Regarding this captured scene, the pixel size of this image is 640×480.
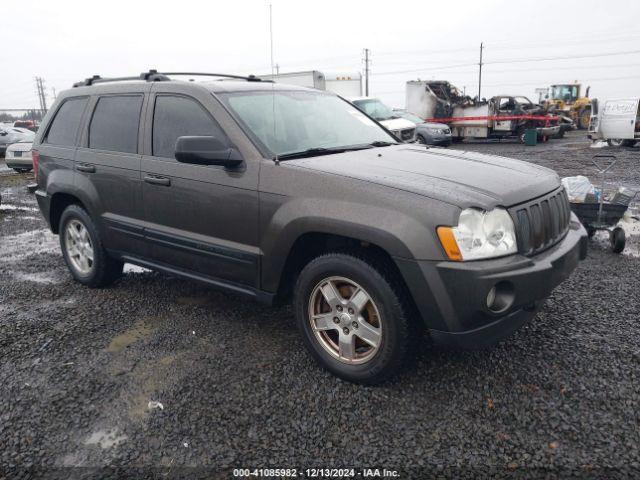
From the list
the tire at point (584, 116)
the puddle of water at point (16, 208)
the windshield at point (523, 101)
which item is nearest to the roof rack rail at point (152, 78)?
the puddle of water at point (16, 208)

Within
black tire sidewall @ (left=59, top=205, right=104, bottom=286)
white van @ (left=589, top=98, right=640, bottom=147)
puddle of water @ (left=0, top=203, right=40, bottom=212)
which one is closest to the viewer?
black tire sidewall @ (left=59, top=205, right=104, bottom=286)

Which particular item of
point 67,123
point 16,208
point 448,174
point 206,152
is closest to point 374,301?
point 448,174

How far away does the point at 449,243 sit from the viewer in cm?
257

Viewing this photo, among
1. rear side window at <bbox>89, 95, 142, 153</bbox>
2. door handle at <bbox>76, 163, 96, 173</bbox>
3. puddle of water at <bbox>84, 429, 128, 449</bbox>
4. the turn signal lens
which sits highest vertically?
rear side window at <bbox>89, 95, 142, 153</bbox>

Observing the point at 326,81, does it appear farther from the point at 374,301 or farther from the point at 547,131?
the point at 374,301

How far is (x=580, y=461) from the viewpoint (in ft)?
7.71

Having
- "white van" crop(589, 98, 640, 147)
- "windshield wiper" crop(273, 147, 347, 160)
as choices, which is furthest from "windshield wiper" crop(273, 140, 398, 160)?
"white van" crop(589, 98, 640, 147)

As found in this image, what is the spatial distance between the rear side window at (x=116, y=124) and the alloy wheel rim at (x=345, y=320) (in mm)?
2013

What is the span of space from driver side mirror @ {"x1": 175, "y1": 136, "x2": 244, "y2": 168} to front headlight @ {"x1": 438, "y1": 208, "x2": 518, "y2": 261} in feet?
4.69

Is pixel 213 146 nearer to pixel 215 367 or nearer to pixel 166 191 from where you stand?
pixel 166 191

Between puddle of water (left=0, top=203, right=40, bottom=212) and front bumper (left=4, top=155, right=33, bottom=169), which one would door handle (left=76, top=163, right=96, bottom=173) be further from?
front bumper (left=4, top=155, right=33, bottom=169)

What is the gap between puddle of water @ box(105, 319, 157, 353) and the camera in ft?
11.9

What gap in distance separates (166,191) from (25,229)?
17.2 feet

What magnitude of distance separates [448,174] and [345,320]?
1065 millimetres
